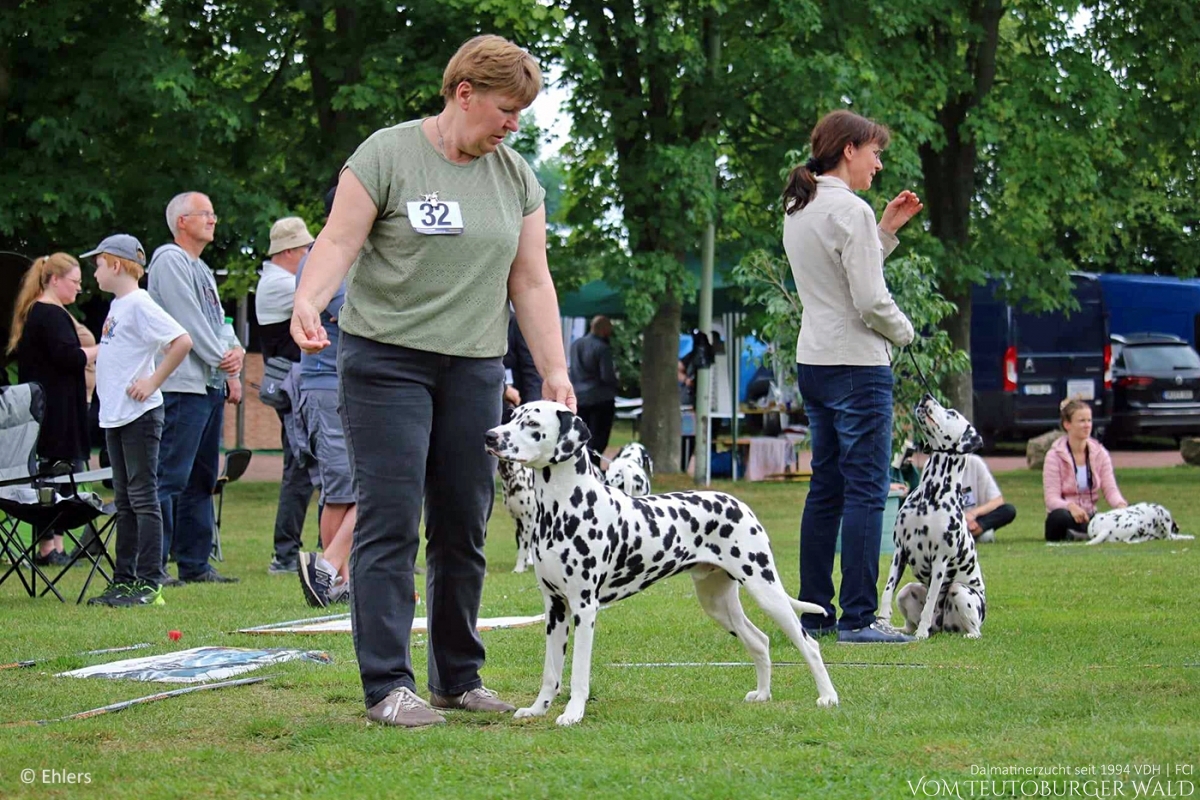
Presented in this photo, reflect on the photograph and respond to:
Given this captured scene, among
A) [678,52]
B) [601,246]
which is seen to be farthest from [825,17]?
[601,246]

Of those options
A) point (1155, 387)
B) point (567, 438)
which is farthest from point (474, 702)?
point (1155, 387)

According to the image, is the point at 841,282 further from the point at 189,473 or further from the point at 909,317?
the point at 909,317

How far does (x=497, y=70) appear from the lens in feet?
16.9

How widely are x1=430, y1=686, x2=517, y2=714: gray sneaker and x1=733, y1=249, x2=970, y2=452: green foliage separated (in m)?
9.19

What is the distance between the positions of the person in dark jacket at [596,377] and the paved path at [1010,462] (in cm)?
541

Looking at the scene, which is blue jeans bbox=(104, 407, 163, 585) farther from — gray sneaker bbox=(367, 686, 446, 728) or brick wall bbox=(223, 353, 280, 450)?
brick wall bbox=(223, 353, 280, 450)

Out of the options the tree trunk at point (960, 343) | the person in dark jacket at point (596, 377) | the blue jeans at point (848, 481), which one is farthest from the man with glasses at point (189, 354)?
the tree trunk at point (960, 343)

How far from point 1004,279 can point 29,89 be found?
518 inches

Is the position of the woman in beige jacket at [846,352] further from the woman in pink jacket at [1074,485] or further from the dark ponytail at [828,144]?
the woman in pink jacket at [1074,485]

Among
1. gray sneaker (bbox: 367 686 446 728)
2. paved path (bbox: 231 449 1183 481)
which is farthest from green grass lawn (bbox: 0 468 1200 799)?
paved path (bbox: 231 449 1183 481)

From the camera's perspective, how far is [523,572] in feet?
38.3

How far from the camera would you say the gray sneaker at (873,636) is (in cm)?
729

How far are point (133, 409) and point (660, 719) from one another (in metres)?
4.70

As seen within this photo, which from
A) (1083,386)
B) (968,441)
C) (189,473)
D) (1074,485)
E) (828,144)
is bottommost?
(1074,485)
